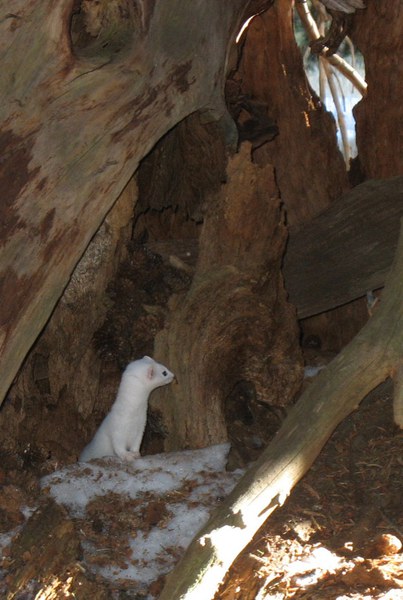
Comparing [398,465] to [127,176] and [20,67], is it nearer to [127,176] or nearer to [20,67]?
[127,176]

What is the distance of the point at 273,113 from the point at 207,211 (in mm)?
1350

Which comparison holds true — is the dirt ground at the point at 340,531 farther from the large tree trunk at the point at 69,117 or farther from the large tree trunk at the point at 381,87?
the large tree trunk at the point at 381,87

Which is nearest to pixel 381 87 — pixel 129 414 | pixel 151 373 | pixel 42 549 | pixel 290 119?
pixel 290 119

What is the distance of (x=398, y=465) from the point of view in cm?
330

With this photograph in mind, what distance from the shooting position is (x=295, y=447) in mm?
3229

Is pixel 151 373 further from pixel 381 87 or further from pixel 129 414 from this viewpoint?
pixel 381 87

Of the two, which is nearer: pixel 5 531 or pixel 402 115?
pixel 5 531

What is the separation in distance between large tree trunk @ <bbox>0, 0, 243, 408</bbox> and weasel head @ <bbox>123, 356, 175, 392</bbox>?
0.75 meters

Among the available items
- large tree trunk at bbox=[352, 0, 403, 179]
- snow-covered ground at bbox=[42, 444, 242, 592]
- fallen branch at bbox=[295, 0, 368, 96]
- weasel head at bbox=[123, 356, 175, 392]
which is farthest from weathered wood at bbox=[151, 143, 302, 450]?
fallen branch at bbox=[295, 0, 368, 96]

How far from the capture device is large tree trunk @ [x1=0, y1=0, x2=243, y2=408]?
10.6ft

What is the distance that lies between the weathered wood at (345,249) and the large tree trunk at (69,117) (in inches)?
52.8

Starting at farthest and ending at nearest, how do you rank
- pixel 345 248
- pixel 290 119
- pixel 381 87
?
1. pixel 290 119
2. pixel 381 87
3. pixel 345 248

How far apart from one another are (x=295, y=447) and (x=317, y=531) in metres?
0.35

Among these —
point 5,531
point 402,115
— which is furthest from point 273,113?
point 5,531
